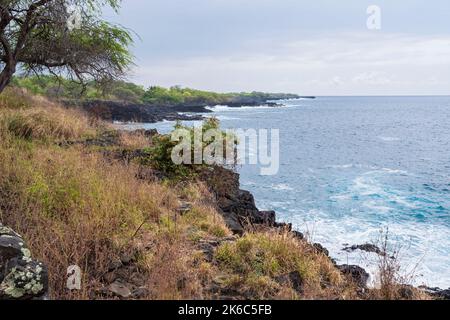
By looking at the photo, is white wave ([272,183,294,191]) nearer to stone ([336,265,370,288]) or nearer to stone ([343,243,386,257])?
stone ([343,243,386,257])

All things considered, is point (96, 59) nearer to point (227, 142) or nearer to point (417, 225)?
point (227, 142)

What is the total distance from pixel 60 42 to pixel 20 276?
38.6ft

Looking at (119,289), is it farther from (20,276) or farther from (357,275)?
Result: (357,275)

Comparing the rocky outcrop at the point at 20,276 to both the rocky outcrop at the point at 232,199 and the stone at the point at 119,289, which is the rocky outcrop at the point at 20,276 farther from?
the rocky outcrop at the point at 232,199

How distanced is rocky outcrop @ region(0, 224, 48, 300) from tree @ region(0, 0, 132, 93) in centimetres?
959

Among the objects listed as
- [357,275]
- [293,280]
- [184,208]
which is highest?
[184,208]

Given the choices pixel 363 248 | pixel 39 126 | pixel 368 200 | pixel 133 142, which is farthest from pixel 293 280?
pixel 368 200

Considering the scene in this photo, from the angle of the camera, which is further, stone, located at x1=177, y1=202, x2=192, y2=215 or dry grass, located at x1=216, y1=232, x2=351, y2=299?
stone, located at x1=177, y1=202, x2=192, y2=215

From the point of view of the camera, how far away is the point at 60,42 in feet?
44.4

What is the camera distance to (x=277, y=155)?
114 feet

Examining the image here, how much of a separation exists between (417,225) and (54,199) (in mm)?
14480

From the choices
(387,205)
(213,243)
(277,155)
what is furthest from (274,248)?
(277,155)

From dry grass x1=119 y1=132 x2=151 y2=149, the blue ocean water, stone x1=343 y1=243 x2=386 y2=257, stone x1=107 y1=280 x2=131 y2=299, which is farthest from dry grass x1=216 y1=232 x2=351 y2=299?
dry grass x1=119 y1=132 x2=151 y2=149

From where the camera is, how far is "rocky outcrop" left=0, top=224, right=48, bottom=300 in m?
3.53
